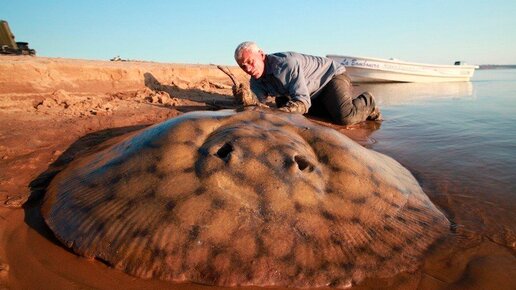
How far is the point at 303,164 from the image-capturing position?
2.02 m

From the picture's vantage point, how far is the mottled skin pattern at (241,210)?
61.2 inches

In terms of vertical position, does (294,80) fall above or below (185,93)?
above

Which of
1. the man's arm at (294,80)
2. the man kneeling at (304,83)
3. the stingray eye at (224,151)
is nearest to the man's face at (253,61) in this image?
the man kneeling at (304,83)

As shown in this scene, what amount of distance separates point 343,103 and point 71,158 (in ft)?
13.4

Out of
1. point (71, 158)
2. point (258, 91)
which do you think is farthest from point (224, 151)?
point (258, 91)

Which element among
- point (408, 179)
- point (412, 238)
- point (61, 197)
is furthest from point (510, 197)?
point (61, 197)

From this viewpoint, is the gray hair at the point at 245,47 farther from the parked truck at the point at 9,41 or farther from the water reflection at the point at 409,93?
the parked truck at the point at 9,41

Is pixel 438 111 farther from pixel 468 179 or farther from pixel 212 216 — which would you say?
pixel 212 216

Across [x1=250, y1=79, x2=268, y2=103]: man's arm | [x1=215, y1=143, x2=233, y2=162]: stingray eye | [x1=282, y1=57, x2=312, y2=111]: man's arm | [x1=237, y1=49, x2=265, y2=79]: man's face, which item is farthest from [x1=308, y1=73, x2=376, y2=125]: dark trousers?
[x1=215, y1=143, x2=233, y2=162]: stingray eye

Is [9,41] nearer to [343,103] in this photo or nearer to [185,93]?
[185,93]

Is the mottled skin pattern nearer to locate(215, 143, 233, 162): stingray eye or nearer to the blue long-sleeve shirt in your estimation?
locate(215, 143, 233, 162): stingray eye

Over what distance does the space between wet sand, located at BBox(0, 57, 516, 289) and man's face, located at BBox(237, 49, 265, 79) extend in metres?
1.54

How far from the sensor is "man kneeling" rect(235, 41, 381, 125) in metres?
4.79

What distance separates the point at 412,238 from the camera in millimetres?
1841
